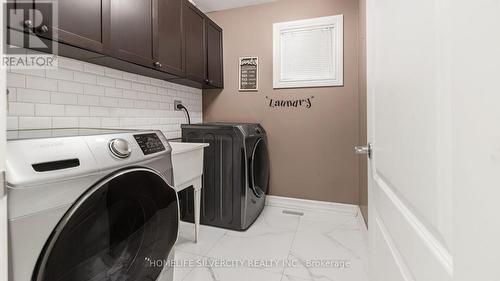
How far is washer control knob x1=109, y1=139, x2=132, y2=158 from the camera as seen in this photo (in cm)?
87

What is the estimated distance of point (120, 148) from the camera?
35.0 inches

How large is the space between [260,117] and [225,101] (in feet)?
1.60

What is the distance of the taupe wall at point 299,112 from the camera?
238 cm

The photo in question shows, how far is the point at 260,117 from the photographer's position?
2.70 metres

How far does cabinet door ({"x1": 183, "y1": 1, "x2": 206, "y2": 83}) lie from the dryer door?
0.90 meters

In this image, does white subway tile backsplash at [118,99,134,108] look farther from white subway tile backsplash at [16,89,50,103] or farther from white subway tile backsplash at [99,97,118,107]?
white subway tile backsplash at [16,89,50,103]

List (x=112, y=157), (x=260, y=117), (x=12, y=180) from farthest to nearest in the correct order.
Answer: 1. (x=260, y=117)
2. (x=112, y=157)
3. (x=12, y=180)

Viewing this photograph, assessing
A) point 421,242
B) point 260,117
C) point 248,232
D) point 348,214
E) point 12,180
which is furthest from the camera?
point 260,117

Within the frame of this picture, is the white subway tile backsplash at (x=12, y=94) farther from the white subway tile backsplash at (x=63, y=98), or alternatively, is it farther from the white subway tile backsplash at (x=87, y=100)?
the white subway tile backsplash at (x=87, y=100)

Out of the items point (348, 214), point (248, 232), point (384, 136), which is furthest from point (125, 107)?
point (348, 214)

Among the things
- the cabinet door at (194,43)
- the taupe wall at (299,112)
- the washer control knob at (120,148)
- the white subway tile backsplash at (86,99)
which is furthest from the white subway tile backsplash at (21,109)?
the taupe wall at (299,112)

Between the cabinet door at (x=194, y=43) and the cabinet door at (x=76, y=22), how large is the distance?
0.82 meters

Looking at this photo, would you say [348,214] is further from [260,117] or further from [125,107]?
[125,107]

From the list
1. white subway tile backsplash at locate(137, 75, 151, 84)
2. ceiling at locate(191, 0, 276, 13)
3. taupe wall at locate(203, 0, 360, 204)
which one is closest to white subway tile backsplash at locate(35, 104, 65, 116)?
white subway tile backsplash at locate(137, 75, 151, 84)
